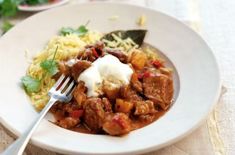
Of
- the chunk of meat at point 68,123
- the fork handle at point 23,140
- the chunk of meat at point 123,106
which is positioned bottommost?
the chunk of meat at point 123,106

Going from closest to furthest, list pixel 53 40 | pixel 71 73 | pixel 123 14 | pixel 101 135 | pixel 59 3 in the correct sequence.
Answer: pixel 101 135, pixel 71 73, pixel 53 40, pixel 123 14, pixel 59 3

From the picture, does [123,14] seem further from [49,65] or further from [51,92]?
[51,92]

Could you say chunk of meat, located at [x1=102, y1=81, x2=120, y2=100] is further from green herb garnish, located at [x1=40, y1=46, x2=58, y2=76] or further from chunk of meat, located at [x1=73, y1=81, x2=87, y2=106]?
green herb garnish, located at [x1=40, y1=46, x2=58, y2=76]

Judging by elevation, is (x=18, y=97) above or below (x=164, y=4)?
above

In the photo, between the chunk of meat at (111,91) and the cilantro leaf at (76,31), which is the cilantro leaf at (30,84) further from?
the cilantro leaf at (76,31)

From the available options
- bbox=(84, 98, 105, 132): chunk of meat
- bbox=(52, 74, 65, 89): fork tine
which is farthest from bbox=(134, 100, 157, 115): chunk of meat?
bbox=(52, 74, 65, 89): fork tine

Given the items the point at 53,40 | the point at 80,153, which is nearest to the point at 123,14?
the point at 53,40

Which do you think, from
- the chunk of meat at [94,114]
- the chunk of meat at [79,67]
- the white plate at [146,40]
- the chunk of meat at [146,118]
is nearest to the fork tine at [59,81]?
the chunk of meat at [79,67]
